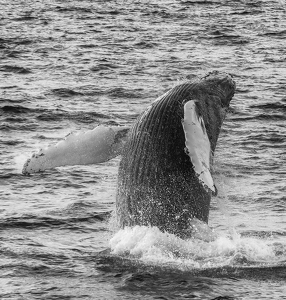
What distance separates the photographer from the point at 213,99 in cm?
1429

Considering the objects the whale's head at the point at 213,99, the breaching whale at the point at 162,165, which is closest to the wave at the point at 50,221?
the breaching whale at the point at 162,165

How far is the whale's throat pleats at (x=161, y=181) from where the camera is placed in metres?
13.5

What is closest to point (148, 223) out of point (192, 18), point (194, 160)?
point (194, 160)

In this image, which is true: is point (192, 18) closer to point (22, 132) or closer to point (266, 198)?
point (22, 132)

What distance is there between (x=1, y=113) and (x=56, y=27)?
21069 millimetres

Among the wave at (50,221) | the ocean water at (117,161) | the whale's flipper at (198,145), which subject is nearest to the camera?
the whale's flipper at (198,145)

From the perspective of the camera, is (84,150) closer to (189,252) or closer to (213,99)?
(213,99)

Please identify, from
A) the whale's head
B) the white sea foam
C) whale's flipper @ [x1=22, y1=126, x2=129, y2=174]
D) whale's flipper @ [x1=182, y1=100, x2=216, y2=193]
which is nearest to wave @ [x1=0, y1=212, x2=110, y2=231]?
whale's flipper @ [x1=22, y1=126, x2=129, y2=174]

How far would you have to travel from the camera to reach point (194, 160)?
12.4 metres

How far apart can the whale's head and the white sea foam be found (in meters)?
1.56

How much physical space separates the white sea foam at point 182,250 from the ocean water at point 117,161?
0.07ft

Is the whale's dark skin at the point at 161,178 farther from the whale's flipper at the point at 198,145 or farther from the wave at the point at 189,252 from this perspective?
the whale's flipper at the point at 198,145

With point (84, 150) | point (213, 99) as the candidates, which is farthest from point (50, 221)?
point (213, 99)

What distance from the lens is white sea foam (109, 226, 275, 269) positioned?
13.0 metres
